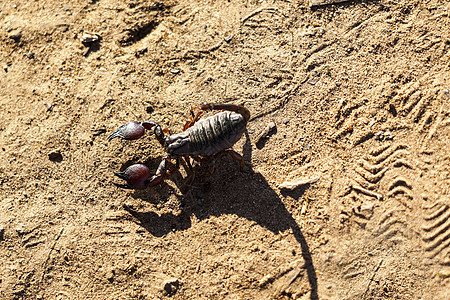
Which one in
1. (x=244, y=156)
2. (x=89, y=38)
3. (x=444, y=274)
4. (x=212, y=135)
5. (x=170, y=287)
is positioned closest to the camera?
(x=444, y=274)

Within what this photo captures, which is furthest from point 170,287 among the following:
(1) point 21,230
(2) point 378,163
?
(2) point 378,163

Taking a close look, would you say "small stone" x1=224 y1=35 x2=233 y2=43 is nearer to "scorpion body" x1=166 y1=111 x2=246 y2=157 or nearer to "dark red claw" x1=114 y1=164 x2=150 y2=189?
"scorpion body" x1=166 y1=111 x2=246 y2=157

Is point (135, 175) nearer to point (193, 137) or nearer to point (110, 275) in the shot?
point (193, 137)

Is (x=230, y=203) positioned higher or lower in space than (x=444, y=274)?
higher

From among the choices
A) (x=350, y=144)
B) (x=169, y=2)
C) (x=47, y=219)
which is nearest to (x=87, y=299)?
(x=47, y=219)

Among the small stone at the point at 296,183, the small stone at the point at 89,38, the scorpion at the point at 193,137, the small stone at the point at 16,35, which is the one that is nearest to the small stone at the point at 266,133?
the scorpion at the point at 193,137

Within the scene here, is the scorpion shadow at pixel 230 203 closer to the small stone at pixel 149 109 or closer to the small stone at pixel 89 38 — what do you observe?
the small stone at pixel 149 109

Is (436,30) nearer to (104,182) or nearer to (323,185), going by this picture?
(323,185)
